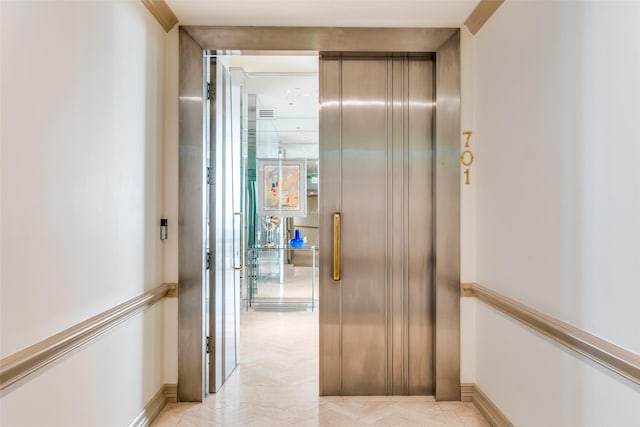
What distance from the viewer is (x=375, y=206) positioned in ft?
9.23

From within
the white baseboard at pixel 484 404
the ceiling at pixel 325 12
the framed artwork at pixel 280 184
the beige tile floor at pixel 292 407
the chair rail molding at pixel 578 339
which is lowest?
the beige tile floor at pixel 292 407

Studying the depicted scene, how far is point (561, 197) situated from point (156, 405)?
271 cm

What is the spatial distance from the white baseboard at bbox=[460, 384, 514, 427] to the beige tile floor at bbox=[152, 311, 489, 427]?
5cm

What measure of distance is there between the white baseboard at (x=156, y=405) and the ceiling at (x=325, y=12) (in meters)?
2.62

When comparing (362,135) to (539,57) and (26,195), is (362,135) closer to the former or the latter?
(539,57)

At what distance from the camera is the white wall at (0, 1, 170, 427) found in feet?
4.16

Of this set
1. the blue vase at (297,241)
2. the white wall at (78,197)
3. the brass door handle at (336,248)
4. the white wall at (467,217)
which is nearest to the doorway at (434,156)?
the white wall at (467,217)

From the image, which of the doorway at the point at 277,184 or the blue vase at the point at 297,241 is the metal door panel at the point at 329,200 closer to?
the doorway at the point at 277,184

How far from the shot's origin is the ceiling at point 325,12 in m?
2.39

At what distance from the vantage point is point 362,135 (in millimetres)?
2809

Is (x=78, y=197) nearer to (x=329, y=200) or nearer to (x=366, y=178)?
(x=329, y=200)

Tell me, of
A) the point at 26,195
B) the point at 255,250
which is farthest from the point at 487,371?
the point at 255,250

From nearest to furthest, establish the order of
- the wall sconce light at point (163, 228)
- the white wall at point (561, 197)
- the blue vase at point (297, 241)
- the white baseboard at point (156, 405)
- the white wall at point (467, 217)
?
the white wall at point (561, 197), the white baseboard at point (156, 405), the wall sconce light at point (163, 228), the white wall at point (467, 217), the blue vase at point (297, 241)

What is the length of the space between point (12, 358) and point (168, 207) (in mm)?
1491
